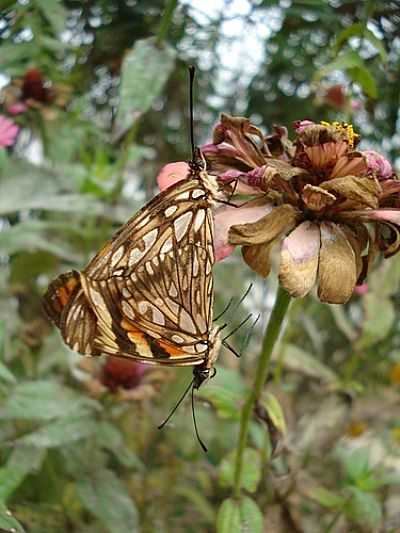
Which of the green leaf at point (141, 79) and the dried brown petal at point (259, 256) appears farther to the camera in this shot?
the green leaf at point (141, 79)

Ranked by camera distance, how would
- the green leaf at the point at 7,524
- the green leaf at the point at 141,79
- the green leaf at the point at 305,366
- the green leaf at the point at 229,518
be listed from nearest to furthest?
the green leaf at the point at 7,524, the green leaf at the point at 229,518, the green leaf at the point at 141,79, the green leaf at the point at 305,366

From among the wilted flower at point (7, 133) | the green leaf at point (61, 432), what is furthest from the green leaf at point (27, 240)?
the green leaf at point (61, 432)

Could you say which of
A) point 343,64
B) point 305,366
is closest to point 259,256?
point 343,64

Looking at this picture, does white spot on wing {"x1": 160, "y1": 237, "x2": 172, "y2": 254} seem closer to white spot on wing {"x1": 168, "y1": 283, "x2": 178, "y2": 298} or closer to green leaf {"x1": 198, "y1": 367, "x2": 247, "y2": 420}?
white spot on wing {"x1": 168, "y1": 283, "x2": 178, "y2": 298}

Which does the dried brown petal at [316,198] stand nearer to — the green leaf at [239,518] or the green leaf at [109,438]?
the green leaf at [239,518]

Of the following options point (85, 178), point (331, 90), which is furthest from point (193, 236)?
point (331, 90)

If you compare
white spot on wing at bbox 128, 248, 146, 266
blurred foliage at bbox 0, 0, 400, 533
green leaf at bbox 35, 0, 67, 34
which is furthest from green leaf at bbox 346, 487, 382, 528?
green leaf at bbox 35, 0, 67, 34
